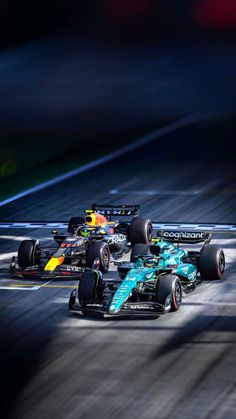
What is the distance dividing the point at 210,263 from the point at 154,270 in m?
2.30

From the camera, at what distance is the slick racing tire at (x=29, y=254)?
1511 inches

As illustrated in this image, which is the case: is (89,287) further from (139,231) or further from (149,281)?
(139,231)

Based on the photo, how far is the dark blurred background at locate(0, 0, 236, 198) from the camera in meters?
62.5

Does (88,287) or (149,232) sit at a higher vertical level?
(149,232)

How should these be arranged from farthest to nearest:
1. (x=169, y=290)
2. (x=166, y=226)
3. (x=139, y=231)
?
1. (x=166, y=226)
2. (x=139, y=231)
3. (x=169, y=290)

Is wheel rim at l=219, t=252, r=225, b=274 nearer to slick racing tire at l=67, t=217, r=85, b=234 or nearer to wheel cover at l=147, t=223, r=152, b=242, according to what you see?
wheel cover at l=147, t=223, r=152, b=242

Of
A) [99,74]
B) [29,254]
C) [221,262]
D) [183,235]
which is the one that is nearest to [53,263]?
[29,254]

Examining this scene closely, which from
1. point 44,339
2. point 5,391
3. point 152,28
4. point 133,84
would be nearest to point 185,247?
point 44,339

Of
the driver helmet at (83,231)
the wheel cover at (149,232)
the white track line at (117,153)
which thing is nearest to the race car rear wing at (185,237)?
the wheel cover at (149,232)

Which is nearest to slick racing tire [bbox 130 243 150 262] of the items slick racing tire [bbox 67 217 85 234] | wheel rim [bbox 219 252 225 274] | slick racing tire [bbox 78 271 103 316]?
wheel rim [bbox 219 252 225 274]

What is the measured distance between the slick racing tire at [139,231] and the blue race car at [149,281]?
9.60ft

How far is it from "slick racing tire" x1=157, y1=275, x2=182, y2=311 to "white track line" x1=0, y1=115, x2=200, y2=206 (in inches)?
716

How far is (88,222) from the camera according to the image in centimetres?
4103

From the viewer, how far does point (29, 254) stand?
3838 centimetres
